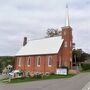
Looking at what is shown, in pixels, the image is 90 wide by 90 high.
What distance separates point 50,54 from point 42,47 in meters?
5.40

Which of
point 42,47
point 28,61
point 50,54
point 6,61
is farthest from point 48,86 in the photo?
point 6,61

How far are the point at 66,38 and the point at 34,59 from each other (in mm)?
9626

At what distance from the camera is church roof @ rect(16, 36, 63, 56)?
5782cm

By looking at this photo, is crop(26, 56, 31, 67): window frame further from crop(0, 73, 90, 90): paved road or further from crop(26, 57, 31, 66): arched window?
crop(0, 73, 90, 90): paved road

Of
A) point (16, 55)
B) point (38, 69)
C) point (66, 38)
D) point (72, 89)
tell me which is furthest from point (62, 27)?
point (72, 89)

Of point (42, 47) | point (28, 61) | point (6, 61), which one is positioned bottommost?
point (28, 61)

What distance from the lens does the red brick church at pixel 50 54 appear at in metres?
56.8

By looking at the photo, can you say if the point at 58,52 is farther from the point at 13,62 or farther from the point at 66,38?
the point at 13,62

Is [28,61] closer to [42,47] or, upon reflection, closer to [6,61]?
[42,47]

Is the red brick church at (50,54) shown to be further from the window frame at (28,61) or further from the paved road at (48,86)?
the paved road at (48,86)

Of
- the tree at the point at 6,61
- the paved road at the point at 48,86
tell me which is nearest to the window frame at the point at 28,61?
the tree at the point at 6,61

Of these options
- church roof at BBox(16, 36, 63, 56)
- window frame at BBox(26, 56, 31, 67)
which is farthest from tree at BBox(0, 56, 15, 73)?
window frame at BBox(26, 56, 31, 67)

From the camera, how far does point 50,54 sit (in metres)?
57.2

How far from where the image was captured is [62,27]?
60.3m
